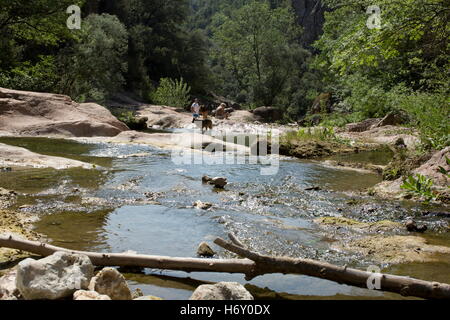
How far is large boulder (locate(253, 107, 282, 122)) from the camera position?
34.5m

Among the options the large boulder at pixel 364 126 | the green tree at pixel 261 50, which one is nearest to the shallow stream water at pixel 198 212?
the large boulder at pixel 364 126

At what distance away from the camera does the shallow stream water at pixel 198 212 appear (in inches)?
155

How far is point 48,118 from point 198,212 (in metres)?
12.6

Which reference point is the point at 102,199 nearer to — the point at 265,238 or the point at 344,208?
the point at 265,238

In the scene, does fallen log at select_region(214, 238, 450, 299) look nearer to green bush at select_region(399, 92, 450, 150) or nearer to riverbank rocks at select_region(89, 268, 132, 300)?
riverbank rocks at select_region(89, 268, 132, 300)

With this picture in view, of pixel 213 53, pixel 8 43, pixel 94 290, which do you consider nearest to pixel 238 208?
pixel 94 290

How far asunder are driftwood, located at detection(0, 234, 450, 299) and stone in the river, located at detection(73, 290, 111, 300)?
0.76 m

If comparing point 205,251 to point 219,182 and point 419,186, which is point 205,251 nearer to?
point 419,186

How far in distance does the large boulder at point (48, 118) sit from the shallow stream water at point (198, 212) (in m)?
5.89

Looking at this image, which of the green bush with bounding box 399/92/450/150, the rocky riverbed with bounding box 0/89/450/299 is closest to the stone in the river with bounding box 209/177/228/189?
the rocky riverbed with bounding box 0/89/450/299

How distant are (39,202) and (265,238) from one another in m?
3.54

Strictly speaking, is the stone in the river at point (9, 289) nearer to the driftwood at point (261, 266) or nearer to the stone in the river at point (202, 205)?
the driftwood at point (261, 266)

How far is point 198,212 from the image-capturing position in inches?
253

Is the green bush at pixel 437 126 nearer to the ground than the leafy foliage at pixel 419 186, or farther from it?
farther from it
